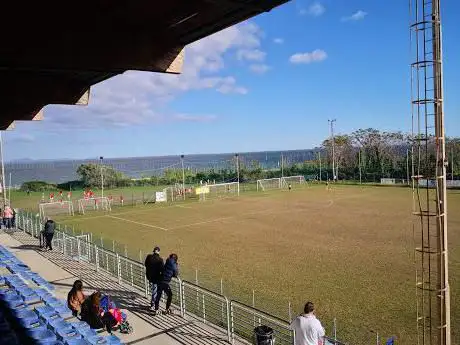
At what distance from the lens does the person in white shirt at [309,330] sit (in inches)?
283

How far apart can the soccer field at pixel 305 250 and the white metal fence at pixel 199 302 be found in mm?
1284

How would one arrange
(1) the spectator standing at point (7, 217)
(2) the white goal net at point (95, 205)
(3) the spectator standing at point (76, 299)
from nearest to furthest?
(3) the spectator standing at point (76, 299) < (1) the spectator standing at point (7, 217) < (2) the white goal net at point (95, 205)

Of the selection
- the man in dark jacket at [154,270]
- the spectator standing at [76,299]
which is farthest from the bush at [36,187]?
the spectator standing at [76,299]

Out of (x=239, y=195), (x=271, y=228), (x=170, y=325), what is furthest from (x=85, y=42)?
(x=239, y=195)

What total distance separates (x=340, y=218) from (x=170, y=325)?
22.7 metres

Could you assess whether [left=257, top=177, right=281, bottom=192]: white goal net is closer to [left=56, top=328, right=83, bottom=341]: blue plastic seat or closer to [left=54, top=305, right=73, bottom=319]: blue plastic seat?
[left=54, top=305, right=73, bottom=319]: blue plastic seat

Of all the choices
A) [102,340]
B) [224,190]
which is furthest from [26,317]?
[224,190]

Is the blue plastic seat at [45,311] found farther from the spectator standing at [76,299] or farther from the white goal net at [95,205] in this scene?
the white goal net at [95,205]

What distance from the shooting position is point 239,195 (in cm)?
5094

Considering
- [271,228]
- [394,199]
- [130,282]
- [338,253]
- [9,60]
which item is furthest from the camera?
[394,199]

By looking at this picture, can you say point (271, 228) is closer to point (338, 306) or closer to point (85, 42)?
point (338, 306)

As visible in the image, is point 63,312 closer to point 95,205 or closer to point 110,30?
point 110,30

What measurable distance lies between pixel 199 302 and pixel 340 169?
59.9 meters

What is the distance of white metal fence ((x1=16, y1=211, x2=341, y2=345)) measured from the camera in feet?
30.4
